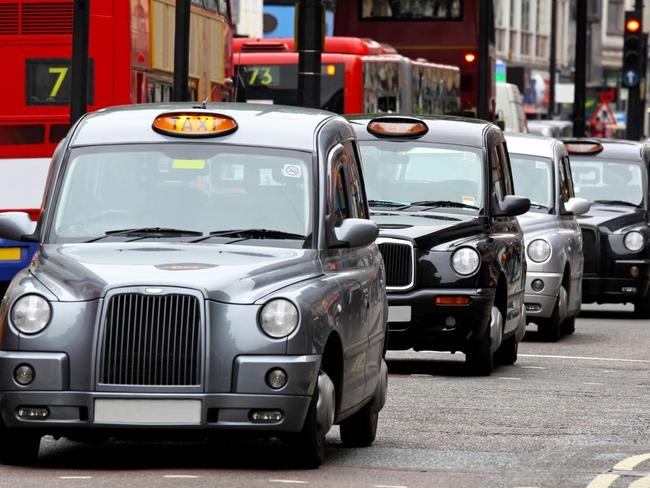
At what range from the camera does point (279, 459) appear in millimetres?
9805

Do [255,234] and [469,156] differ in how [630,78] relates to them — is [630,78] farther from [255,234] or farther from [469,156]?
[255,234]

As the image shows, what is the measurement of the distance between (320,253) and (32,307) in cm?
150

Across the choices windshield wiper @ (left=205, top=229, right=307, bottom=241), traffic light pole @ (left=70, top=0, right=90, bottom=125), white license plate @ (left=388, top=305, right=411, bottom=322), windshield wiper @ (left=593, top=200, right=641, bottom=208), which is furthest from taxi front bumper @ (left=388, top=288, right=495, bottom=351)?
windshield wiper @ (left=593, top=200, right=641, bottom=208)

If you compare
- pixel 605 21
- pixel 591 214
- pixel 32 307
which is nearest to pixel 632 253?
pixel 591 214

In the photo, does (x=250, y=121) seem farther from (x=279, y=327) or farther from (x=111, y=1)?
(x=111, y=1)

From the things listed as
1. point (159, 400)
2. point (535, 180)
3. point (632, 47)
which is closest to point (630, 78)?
point (632, 47)

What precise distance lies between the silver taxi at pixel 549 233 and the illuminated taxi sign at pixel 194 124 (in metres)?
9.19

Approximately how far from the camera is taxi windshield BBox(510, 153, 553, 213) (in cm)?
2016

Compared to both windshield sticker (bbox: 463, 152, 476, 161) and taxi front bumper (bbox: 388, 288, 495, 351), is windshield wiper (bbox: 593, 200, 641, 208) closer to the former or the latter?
windshield sticker (bbox: 463, 152, 476, 161)

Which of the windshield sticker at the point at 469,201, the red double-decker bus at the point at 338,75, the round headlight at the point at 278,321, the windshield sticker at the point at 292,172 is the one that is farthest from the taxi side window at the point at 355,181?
the red double-decker bus at the point at 338,75

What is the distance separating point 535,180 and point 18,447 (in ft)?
37.9

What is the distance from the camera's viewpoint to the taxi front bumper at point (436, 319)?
15.0 m

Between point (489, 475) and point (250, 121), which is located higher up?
point (250, 121)

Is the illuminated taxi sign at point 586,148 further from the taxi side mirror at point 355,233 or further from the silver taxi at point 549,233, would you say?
the taxi side mirror at point 355,233
